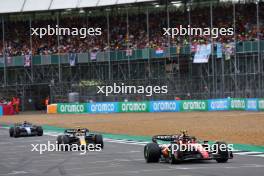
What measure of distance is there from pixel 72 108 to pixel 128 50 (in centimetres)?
750

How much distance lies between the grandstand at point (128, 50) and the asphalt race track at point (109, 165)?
1280 inches

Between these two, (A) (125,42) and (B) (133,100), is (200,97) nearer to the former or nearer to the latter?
(B) (133,100)

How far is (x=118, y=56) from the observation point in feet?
211

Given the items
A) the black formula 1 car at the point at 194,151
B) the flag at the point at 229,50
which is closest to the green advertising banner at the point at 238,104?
the flag at the point at 229,50

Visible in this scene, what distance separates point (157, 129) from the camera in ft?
116

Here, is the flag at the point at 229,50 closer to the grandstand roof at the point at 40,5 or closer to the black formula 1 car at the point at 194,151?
the grandstand roof at the point at 40,5

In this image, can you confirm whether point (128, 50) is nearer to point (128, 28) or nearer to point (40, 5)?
point (128, 28)

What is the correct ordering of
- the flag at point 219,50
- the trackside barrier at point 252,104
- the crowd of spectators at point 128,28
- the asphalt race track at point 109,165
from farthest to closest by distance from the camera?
the crowd of spectators at point 128,28
the flag at point 219,50
the trackside barrier at point 252,104
the asphalt race track at point 109,165

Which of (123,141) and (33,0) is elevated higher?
(33,0)

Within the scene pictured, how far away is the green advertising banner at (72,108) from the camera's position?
63950 mm

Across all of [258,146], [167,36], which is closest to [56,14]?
[167,36]

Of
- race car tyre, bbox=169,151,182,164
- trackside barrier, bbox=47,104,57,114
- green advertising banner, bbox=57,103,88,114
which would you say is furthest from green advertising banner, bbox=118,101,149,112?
race car tyre, bbox=169,151,182,164

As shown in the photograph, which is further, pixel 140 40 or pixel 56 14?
pixel 56 14

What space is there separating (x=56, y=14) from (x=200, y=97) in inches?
820
